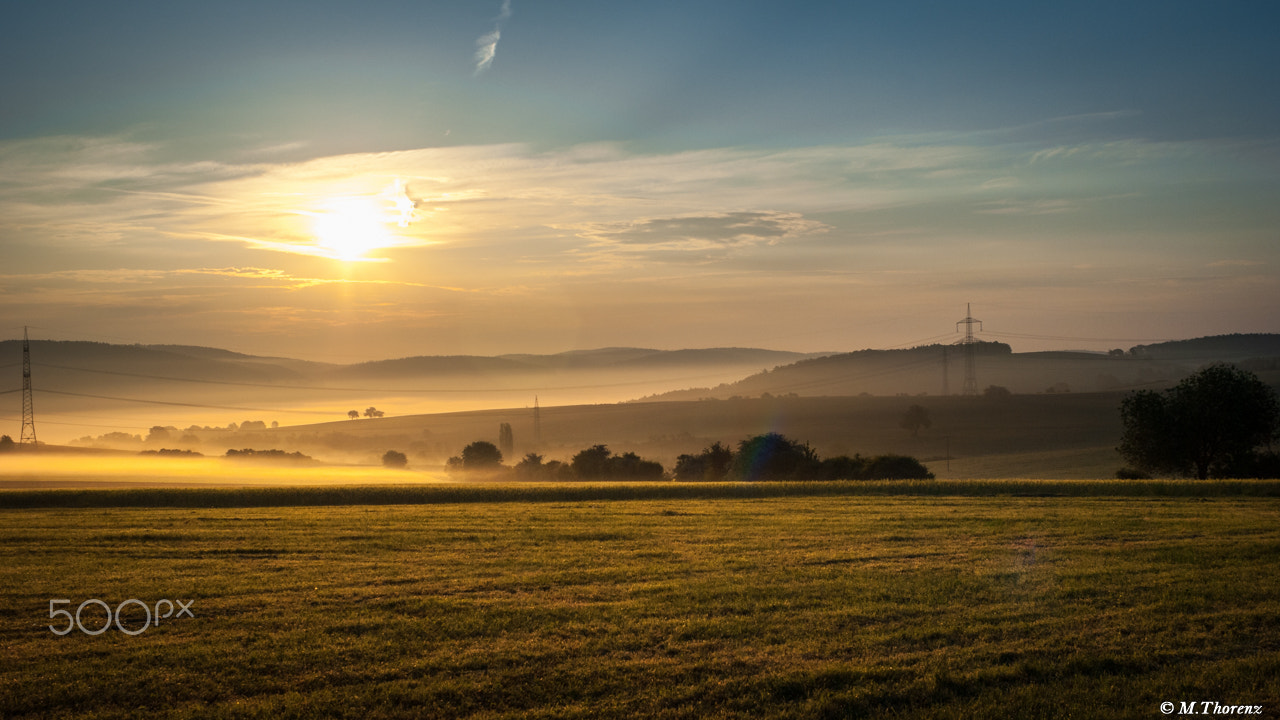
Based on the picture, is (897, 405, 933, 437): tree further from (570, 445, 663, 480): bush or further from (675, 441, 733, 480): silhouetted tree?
(570, 445, 663, 480): bush

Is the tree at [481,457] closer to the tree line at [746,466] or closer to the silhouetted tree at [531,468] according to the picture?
the silhouetted tree at [531,468]

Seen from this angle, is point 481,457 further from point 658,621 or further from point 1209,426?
point 658,621

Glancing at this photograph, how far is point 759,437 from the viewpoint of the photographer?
71438 millimetres

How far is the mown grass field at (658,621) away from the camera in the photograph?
38.8 ft

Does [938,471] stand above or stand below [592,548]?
below

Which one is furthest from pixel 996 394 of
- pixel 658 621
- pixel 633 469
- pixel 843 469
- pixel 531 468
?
pixel 658 621

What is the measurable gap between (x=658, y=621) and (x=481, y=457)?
98356 mm

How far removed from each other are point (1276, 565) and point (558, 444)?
441ft

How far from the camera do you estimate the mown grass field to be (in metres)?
11.8

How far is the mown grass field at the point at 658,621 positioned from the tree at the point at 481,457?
268ft

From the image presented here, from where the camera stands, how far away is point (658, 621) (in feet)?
50.6

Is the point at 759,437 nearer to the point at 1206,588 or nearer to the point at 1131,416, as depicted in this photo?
the point at 1131,416

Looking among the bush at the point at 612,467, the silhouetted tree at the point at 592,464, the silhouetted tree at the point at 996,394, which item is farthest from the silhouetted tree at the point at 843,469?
the silhouetted tree at the point at 996,394

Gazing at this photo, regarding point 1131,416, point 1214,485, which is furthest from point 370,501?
point 1131,416
